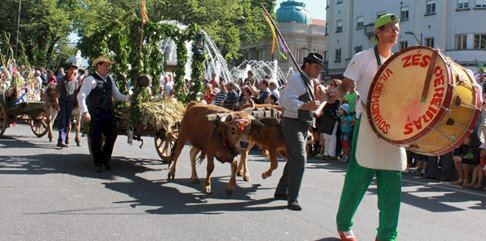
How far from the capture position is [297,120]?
824 cm

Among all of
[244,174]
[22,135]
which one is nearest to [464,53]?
[22,135]

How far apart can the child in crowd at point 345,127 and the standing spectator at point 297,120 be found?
7.23 meters

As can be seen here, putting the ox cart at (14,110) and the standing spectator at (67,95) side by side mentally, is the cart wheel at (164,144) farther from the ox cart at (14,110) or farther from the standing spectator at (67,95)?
the ox cart at (14,110)

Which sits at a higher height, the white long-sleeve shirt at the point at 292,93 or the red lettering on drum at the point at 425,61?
the red lettering on drum at the point at 425,61

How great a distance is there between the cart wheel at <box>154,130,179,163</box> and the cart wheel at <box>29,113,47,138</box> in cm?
526

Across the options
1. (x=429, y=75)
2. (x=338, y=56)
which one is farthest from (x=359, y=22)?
(x=429, y=75)

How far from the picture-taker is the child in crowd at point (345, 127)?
1552 cm

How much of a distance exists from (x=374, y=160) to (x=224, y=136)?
3.50 m

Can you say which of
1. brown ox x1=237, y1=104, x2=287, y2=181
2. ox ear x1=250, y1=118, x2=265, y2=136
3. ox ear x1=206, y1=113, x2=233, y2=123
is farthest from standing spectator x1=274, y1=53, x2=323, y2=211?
brown ox x1=237, y1=104, x2=287, y2=181

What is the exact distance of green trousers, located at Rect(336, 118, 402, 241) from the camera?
19.1 feet

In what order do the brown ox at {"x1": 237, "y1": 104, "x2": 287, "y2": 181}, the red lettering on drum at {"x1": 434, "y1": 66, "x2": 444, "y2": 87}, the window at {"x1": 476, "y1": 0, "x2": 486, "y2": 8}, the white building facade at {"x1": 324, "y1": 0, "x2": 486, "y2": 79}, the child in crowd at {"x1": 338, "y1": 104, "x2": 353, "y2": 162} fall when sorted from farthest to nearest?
the white building facade at {"x1": 324, "y1": 0, "x2": 486, "y2": 79}
the window at {"x1": 476, "y1": 0, "x2": 486, "y2": 8}
the child in crowd at {"x1": 338, "y1": 104, "x2": 353, "y2": 162}
the brown ox at {"x1": 237, "y1": 104, "x2": 287, "y2": 181}
the red lettering on drum at {"x1": 434, "y1": 66, "x2": 444, "y2": 87}

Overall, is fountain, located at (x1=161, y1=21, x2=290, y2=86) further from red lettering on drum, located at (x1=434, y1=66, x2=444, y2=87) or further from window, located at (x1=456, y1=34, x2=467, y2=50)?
window, located at (x1=456, y1=34, x2=467, y2=50)

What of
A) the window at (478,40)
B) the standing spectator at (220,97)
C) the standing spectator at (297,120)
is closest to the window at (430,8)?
the window at (478,40)

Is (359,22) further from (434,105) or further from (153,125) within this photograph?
(434,105)
